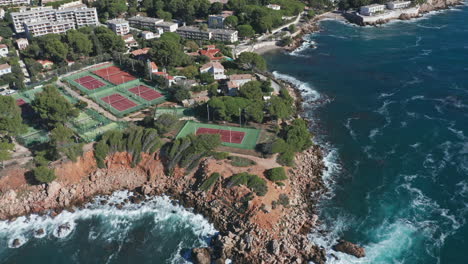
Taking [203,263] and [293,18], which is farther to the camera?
[293,18]

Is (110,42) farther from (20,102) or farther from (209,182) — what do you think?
(209,182)

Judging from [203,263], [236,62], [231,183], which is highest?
[236,62]

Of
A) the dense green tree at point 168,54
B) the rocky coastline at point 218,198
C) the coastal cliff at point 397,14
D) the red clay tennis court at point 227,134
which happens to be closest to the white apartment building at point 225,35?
the dense green tree at point 168,54

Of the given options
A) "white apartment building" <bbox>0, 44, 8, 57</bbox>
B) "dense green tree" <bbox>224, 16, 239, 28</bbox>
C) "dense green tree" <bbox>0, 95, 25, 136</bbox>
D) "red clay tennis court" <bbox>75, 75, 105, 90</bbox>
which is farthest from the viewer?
"dense green tree" <bbox>224, 16, 239, 28</bbox>

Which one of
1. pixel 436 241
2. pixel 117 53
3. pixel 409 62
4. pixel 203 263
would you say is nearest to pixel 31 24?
pixel 117 53

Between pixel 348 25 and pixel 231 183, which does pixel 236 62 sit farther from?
pixel 348 25

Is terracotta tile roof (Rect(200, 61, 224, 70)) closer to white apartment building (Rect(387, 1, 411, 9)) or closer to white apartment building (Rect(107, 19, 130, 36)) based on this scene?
white apartment building (Rect(107, 19, 130, 36))

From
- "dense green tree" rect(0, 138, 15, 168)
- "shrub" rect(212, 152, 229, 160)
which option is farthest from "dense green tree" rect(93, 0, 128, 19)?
"shrub" rect(212, 152, 229, 160)
